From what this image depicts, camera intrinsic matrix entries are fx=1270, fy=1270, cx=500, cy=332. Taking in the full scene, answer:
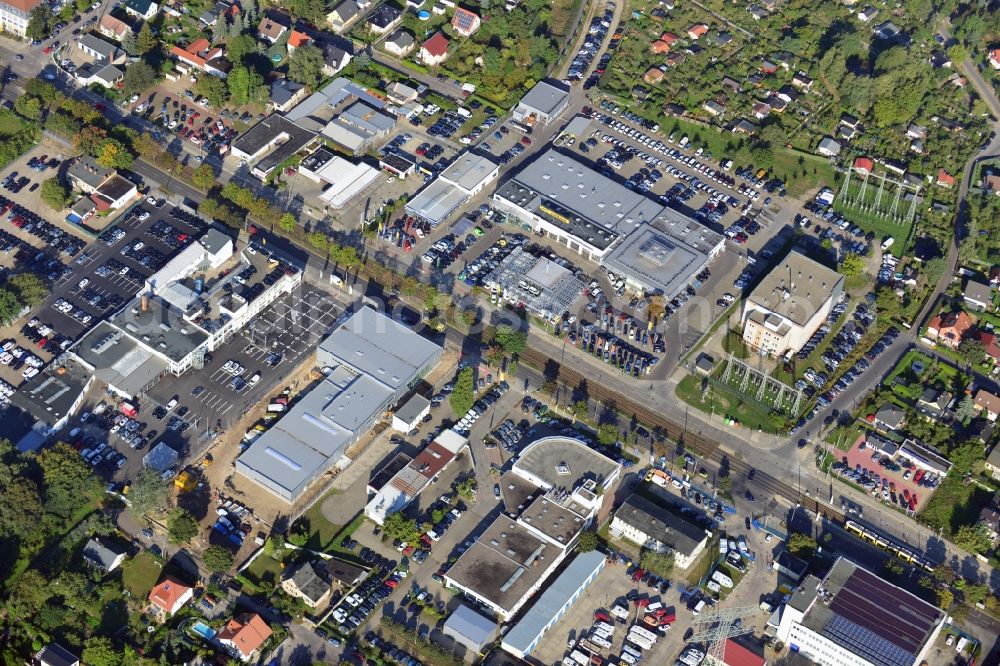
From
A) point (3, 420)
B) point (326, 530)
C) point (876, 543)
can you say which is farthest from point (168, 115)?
point (876, 543)

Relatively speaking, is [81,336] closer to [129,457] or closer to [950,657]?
[129,457]

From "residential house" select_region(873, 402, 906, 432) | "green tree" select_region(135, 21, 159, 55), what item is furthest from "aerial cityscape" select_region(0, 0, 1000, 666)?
"green tree" select_region(135, 21, 159, 55)

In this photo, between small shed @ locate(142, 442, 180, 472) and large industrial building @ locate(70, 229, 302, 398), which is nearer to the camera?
small shed @ locate(142, 442, 180, 472)

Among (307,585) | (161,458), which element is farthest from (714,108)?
(307,585)

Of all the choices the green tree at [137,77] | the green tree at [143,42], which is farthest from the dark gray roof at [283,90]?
the green tree at [143,42]

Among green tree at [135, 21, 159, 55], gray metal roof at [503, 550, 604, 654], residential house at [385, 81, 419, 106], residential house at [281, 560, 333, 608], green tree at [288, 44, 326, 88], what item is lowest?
residential house at [281, 560, 333, 608]

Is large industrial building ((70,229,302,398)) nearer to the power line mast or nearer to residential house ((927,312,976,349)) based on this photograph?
the power line mast

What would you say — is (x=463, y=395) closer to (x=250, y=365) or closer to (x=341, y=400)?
(x=341, y=400)
